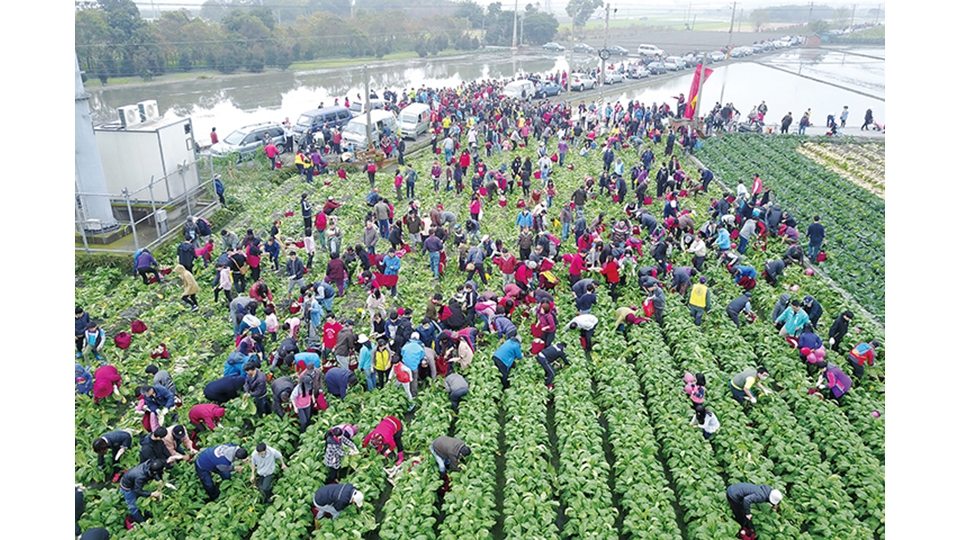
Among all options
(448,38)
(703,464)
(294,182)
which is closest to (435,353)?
(703,464)

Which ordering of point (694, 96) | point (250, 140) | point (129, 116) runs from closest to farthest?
1. point (129, 116)
2. point (250, 140)
3. point (694, 96)

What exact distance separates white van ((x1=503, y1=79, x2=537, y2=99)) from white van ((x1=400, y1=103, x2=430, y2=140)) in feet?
35.7

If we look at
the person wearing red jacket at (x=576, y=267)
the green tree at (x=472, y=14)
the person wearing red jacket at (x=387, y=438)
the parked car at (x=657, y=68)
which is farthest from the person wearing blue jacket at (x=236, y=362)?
the green tree at (x=472, y=14)

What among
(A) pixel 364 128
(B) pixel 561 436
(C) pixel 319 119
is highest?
(C) pixel 319 119

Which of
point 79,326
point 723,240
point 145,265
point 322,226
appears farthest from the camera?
point 322,226

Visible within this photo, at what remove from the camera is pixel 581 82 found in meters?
46.8

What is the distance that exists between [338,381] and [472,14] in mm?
88101

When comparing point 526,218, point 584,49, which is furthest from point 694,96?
point 584,49

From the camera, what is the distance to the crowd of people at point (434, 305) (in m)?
9.47

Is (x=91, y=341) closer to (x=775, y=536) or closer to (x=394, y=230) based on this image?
(x=394, y=230)

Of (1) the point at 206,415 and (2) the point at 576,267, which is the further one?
(2) the point at 576,267

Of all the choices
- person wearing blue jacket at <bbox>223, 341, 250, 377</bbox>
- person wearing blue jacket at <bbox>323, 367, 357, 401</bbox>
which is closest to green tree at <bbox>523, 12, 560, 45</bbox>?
person wearing blue jacket at <bbox>323, 367, 357, 401</bbox>

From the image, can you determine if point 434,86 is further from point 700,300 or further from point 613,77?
point 700,300

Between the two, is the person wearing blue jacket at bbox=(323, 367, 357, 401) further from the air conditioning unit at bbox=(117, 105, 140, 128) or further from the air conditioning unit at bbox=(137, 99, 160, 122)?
the air conditioning unit at bbox=(137, 99, 160, 122)
